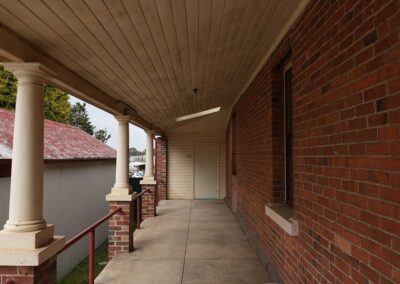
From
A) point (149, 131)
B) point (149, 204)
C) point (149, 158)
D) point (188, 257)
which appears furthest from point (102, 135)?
A: point (188, 257)

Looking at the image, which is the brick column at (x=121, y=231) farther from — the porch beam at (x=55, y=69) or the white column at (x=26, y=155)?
the white column at (x=26, y=155)

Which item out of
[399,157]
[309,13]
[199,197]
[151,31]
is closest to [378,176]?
[399,157]

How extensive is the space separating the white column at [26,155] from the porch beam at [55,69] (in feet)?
0.44

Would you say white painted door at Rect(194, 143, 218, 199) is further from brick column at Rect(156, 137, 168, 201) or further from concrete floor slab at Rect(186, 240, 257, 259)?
concrete floor slab at Rect(186, 240, 257, 259)

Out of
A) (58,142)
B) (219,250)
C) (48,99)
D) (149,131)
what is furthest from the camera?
(48,99)

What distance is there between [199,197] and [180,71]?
916 cm

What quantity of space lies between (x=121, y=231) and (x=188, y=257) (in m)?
1.17

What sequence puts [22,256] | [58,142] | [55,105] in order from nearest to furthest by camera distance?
[22,256] → [58,142] → [55,105]

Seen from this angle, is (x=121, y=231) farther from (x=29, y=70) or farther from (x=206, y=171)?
(x=206, y=171)

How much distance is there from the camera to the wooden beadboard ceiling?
7.45 feet

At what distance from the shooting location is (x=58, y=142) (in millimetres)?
9930

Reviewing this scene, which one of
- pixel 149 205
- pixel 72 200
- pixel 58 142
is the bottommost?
pixel 149 205

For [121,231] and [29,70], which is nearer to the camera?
[29,70]

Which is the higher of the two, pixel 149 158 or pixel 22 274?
pixel 149 158
